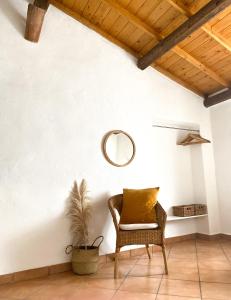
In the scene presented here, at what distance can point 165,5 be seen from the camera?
2848 mm

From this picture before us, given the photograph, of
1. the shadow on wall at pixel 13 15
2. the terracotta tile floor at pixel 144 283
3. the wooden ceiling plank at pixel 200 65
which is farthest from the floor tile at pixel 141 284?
the shadow on wall at pixel 13 15

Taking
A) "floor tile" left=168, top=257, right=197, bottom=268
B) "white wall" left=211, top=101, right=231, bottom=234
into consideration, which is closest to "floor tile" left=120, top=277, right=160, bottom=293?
"floor tile" left=168, top=257, right=197, bottom=268

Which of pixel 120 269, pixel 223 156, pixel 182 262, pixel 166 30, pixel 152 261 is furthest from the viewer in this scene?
pixel 223 156

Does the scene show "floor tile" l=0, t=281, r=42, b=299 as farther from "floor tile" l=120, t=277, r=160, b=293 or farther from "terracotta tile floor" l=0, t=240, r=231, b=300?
"floor tile" l=120, t=277, r=160, b=293

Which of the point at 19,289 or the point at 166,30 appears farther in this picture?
the point at 166,30

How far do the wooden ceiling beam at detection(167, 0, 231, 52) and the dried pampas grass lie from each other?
7.51ft

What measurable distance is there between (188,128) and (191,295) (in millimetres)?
2724

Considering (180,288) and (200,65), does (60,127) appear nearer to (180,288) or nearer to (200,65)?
(180,288)

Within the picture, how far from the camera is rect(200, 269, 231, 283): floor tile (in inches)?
88.4

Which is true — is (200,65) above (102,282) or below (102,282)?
above

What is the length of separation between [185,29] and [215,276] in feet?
8.69

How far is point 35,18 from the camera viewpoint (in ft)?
8.64

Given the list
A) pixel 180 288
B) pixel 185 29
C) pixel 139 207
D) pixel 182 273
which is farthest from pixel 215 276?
pixel 185 29

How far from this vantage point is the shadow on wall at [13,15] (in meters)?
2.83
